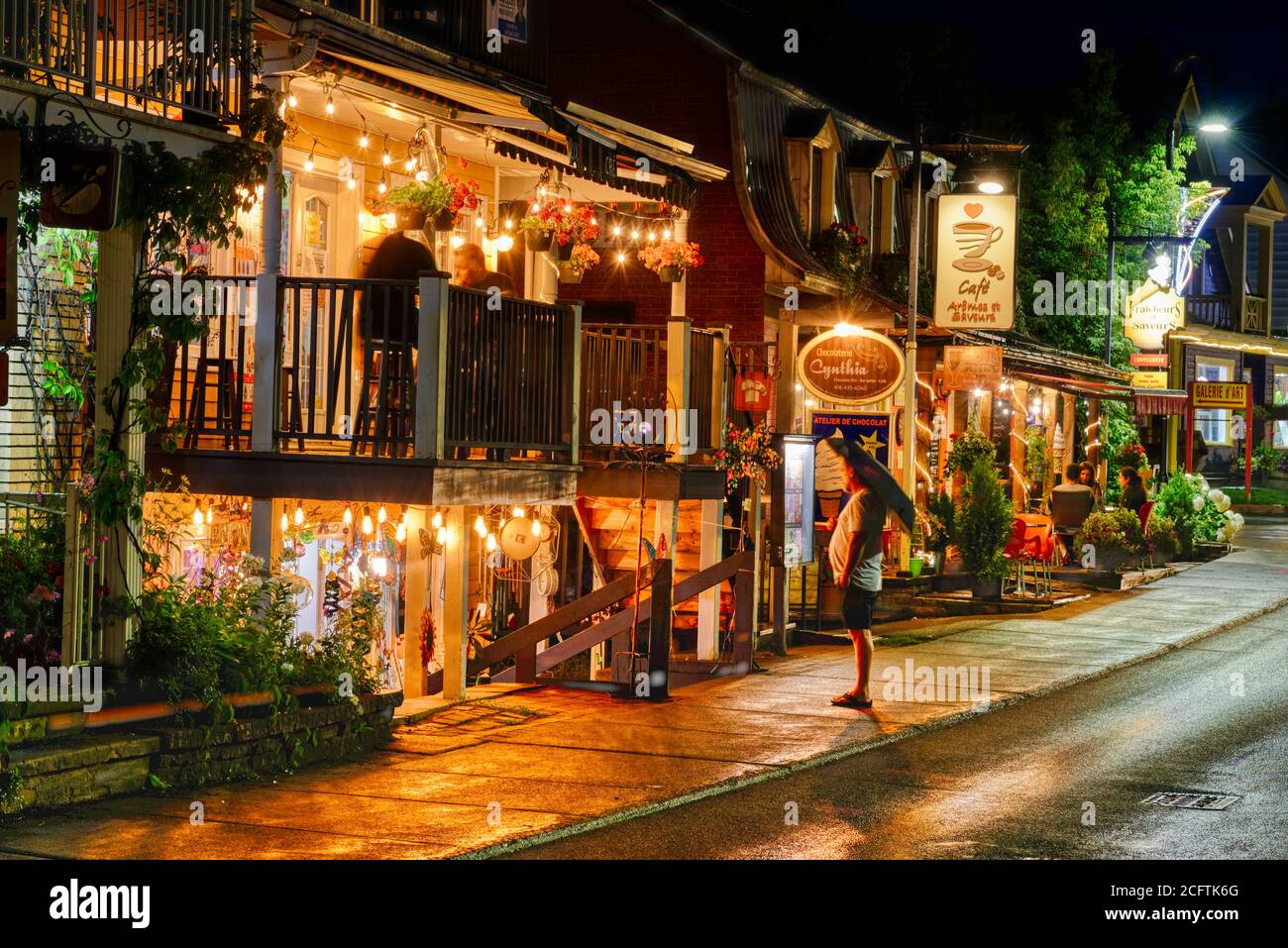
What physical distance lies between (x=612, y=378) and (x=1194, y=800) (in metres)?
7.10

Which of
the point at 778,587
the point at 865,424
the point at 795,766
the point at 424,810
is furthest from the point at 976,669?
the point at 424,810

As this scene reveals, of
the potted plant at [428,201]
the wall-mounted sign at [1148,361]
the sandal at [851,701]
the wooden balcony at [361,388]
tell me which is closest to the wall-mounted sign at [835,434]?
the sandal at [851,701]

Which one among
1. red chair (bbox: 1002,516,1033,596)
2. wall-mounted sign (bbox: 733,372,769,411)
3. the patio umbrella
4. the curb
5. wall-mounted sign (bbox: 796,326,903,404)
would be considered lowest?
the curb

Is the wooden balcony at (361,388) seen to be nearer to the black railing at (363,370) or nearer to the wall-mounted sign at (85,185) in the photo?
the black railing at (363,370)

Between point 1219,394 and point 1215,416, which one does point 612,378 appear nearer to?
point 1219,394

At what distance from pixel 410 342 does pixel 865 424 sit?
8.67m

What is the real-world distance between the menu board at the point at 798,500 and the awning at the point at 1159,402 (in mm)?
16887

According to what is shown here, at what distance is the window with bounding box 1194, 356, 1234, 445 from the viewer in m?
46.6

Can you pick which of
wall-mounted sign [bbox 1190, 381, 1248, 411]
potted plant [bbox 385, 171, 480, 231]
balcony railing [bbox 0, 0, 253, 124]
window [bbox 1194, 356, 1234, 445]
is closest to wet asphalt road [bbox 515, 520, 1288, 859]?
balcony railing [bbox 0, 0, 253, 124]

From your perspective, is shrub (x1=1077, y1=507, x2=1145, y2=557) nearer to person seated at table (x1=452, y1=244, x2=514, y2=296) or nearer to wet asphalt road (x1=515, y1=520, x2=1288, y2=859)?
wet asphalt road (x1=515, y1=520, x2=1288, y2=859)

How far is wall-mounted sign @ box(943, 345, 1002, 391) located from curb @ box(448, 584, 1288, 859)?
6.32 m

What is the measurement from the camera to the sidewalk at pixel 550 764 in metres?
8.88
